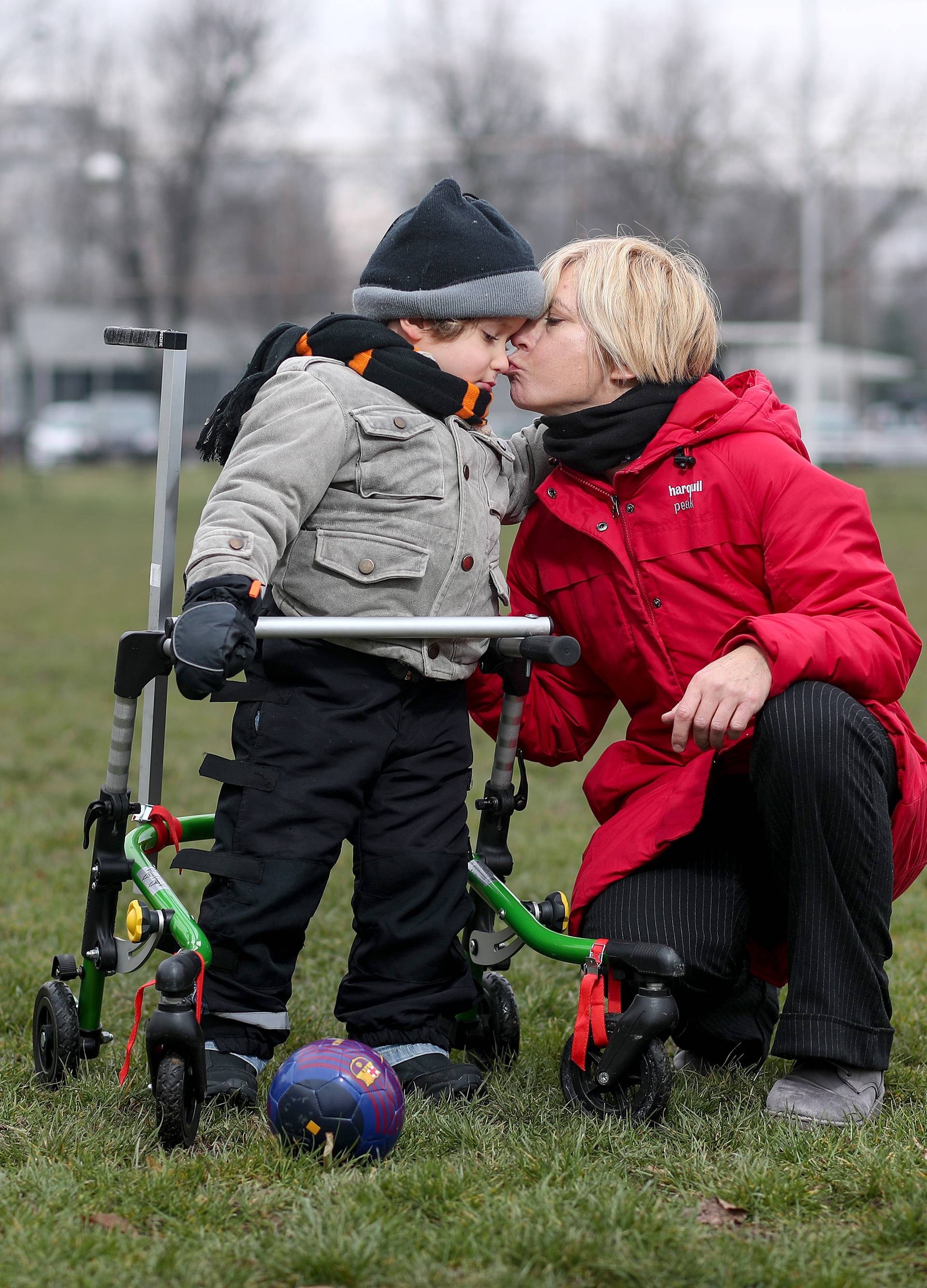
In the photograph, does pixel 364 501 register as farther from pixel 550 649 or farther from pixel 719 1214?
pixel 719 1214

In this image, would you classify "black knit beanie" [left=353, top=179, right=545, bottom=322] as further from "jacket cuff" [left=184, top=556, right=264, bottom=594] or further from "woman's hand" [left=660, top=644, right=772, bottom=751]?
"woman's hand" [left=660, top=644, right=772, bottom=751]

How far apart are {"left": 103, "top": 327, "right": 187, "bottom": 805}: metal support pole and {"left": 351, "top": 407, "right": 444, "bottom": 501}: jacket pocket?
35cm

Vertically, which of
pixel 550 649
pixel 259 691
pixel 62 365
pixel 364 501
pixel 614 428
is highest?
pixel 62 365

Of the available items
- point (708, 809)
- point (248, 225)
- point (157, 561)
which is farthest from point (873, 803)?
point (248, 225)

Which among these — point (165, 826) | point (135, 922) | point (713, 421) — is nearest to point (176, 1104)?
point (135, 922)

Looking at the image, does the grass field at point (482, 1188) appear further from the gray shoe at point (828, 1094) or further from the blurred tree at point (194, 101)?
the blurred tree at point (194, 101)

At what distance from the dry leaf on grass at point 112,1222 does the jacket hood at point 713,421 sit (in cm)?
159

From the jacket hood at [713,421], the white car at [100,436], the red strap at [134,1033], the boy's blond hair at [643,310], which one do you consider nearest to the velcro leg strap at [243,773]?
the red strap at [134,1033]

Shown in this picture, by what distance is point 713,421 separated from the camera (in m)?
2.97

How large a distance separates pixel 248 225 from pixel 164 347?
2827 centimetres

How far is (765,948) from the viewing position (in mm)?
3078

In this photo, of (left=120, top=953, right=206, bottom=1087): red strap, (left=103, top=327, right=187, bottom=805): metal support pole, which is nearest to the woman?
(left=103, top=327, right=187, bottom=805): metal support pole

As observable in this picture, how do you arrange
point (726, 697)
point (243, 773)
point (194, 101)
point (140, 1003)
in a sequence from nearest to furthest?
point (726, 697)
point (140, 1003)
point (243, 773)
point (194, 101)

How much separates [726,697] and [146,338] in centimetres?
126
